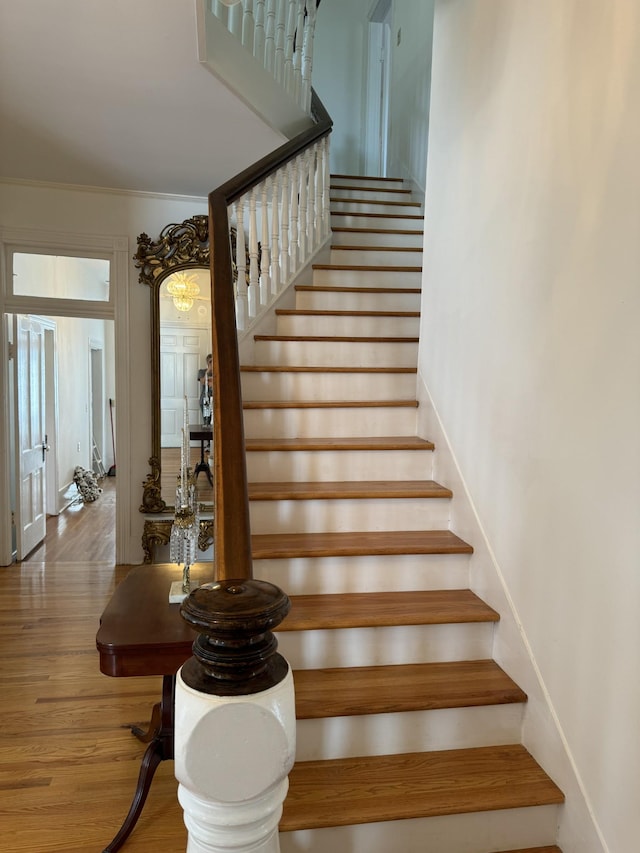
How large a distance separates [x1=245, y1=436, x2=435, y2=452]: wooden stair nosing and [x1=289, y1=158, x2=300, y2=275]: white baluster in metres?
1.22

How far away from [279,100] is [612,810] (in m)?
3.45

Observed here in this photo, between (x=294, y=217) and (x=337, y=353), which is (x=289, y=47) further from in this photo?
(x=337, y=353)

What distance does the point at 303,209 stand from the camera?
3.24m

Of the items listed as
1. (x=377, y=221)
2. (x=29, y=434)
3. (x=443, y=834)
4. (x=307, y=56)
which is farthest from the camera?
(x=29, y=434)

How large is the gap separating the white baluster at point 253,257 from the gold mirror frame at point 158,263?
1.42m

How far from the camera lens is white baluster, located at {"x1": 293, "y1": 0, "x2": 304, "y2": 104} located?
132 inches

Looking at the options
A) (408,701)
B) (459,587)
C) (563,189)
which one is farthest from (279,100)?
(408,701)

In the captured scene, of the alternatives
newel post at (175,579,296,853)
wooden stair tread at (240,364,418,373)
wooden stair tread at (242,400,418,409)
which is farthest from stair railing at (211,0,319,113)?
newel post at (175,579,296,853)

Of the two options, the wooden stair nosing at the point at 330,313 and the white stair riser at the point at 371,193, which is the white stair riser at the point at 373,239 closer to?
the white stair riser at the point at 371,193

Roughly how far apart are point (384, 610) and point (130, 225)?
3.54 meters

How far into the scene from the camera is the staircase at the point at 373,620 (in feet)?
4.70

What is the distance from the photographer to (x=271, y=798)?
60cm

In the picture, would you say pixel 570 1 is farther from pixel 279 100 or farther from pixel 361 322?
pixel 279 100

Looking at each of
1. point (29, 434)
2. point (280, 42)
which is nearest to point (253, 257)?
point (280, 42)
